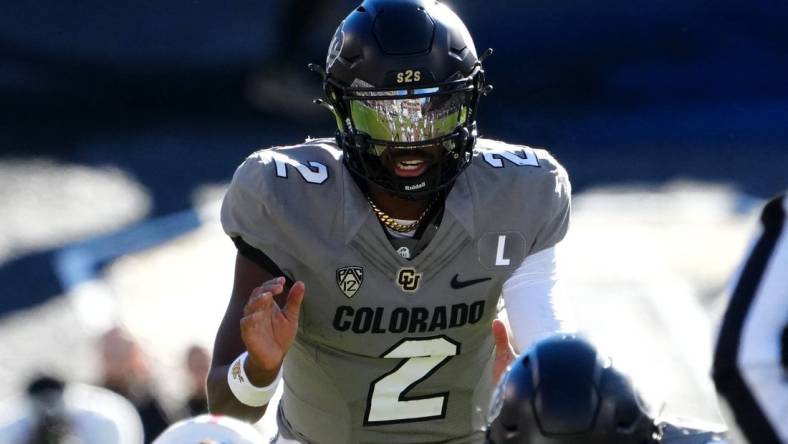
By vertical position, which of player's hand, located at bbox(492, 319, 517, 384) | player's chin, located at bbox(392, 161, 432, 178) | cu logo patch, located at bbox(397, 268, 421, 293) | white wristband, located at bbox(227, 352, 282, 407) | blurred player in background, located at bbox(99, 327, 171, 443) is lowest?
blurred player in background, located at bbox(99, 327, 171, 443)

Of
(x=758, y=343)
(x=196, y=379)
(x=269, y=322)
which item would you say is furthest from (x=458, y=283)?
(x=196, y=379)

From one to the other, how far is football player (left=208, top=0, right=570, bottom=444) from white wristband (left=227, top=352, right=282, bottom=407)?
0.06 m

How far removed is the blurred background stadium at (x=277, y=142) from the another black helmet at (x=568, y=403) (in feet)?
11.0

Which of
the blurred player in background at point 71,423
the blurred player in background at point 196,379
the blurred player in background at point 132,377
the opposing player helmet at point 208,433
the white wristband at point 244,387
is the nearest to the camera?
the opposing player helmet at point 208,433

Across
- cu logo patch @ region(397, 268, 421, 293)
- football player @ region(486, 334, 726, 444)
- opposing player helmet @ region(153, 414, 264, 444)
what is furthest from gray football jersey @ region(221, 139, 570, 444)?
opposing player helmet @ region(153, 414, 264, 444)

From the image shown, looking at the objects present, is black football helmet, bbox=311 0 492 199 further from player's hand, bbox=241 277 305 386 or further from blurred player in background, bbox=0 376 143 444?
blurred player in background, bbox=0 376 143 444

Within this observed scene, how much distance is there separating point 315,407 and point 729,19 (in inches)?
352

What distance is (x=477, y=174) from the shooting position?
4.04 meters

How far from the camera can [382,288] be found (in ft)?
12.7

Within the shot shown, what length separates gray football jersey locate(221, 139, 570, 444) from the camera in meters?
3.87

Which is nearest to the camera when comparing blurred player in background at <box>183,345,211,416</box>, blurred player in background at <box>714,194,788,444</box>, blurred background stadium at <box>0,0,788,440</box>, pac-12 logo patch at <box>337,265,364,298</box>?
blurred player in background at <box>714,194,788,444</box>

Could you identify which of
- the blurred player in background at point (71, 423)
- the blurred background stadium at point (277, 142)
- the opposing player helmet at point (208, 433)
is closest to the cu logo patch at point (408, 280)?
the blurred player in background at point (71, 423)

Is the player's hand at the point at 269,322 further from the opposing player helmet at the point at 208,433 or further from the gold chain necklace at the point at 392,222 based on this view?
the opposing player helmet at the point at 208,433

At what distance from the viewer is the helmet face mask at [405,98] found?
387 cm
